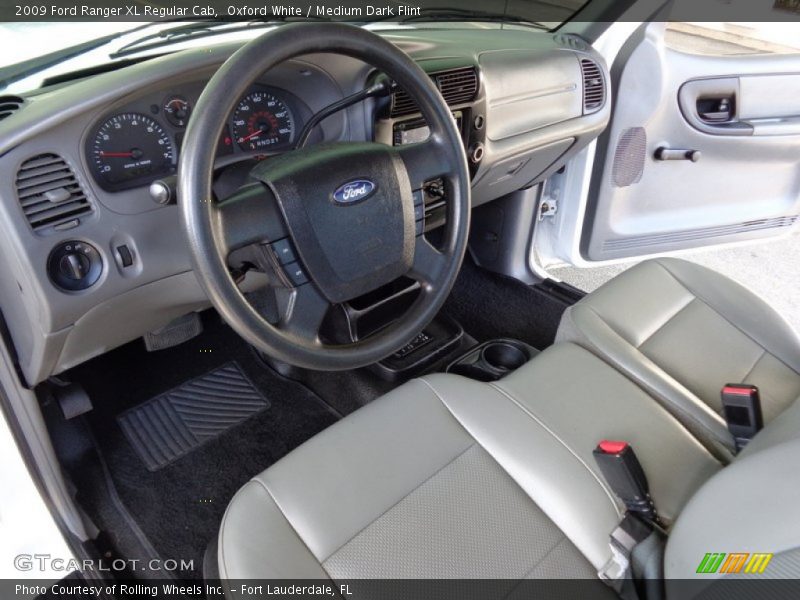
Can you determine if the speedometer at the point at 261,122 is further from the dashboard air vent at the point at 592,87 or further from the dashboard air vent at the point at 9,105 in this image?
the dashboard air vent at the point at 592,87

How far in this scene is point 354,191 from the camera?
0.94 m

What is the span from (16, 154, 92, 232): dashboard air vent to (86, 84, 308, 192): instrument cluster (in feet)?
0.14

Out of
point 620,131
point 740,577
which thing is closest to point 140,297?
point 740,577

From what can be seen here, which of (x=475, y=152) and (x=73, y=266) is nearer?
(x=73, y=266)

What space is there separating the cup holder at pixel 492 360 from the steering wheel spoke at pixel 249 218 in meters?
→ 0.88

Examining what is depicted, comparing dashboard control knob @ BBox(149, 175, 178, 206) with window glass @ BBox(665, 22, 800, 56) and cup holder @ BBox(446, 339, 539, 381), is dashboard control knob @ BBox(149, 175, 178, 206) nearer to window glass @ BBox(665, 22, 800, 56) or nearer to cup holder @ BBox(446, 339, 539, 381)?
cup holder @ BBox(446, 339, 539, 381)

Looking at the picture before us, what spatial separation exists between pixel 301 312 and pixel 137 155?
42 centimetres

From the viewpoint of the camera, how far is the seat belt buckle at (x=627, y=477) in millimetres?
906

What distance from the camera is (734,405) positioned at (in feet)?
3.37

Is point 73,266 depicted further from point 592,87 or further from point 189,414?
point 592,87

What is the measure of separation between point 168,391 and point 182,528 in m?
0.41

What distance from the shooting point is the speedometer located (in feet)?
3.83

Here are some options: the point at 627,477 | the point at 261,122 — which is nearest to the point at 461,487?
the point at 627,477

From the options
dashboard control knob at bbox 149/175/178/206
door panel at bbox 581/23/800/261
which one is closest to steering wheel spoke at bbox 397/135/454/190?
dashboard control knob at bbox 149/175/178/206
